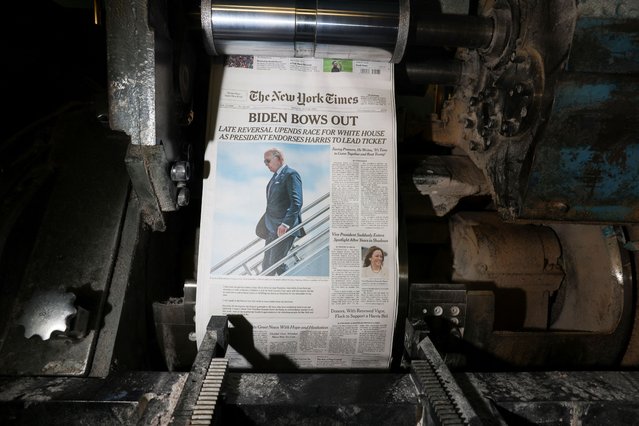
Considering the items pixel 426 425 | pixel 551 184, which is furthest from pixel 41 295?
pixel 551 184

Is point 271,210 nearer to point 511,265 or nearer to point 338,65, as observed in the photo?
point 338,65

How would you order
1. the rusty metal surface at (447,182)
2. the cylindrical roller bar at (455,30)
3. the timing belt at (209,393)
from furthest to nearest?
1. the rusty metal surface at (447,182)
2. the cylindrical roller bar at (455,30)
3. the timing belt at (209,393)

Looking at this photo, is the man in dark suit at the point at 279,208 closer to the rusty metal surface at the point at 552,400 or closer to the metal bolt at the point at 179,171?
the metal bolt at the point at 179,171

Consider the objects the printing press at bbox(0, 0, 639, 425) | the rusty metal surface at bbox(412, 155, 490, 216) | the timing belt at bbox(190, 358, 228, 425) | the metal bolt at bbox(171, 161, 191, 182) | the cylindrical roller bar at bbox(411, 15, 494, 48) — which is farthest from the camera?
the rusty metal surface at bbox(412, 155, 490, 216)

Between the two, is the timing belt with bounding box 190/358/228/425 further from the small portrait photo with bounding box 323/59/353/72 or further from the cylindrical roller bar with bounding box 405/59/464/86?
the cylindrical roller bar with bounding box 405/59/464/86

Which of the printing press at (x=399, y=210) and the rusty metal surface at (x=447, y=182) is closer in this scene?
the printing press at (x=399, y=210)

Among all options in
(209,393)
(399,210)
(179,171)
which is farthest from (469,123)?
(209,393)

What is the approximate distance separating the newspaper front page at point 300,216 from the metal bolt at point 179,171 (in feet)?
0.35

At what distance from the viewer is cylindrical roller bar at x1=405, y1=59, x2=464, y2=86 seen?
3.60 feet

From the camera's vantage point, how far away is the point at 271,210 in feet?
3.09

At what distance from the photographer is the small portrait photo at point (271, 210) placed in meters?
0.92

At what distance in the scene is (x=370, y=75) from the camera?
1.04m

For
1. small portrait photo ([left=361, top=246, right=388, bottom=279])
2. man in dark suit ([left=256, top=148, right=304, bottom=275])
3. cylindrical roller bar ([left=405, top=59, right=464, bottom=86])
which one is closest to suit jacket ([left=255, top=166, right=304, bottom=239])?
man in dark suit ([left=256, top=148, right=304, bottom=275])

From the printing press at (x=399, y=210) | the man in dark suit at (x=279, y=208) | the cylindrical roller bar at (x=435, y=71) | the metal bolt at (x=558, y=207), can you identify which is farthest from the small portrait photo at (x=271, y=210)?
the metal bolt at (x=558, y=207)
